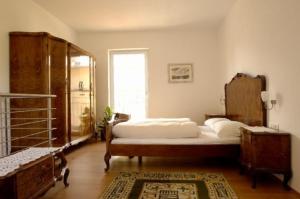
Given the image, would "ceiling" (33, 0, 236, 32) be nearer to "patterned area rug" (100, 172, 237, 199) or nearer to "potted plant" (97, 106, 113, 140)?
"potted plant" (97, 106, 113, 140)

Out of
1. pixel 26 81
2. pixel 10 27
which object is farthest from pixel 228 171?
pixel 10 27

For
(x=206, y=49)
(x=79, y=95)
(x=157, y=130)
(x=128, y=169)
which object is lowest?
(x=128, y=169)

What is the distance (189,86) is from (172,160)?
2563 millimetres

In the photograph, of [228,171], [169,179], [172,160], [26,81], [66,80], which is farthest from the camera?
[66,80]

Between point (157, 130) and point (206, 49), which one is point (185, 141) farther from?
point (206, 49)

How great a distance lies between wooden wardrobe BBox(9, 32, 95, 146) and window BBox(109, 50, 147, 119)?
1.02 metres

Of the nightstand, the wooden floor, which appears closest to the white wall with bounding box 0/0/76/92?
the wooden floor

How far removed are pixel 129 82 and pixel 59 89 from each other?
7.51 feet

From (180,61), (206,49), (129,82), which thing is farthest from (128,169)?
(206,49)

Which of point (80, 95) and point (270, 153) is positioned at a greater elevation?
point (80, 95)

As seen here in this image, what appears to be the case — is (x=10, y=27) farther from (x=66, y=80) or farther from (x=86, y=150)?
(x=86, y=150)

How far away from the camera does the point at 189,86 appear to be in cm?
597

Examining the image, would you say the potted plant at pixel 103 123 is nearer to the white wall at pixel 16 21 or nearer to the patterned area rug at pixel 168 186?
the white wall at pixel 16 21

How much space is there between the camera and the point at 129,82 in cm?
615
